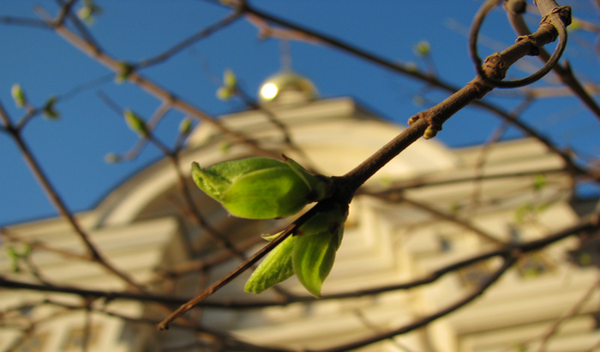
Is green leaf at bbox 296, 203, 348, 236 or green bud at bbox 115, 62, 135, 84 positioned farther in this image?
green bud at bbox 115, 62, 135, 84

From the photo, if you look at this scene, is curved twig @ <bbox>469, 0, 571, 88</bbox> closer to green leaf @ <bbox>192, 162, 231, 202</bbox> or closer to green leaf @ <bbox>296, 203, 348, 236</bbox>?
green leaf @ <bbox>296, 203, 348, 236</bbox>

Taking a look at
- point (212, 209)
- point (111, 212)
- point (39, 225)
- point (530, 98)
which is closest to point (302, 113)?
point (212, 209)

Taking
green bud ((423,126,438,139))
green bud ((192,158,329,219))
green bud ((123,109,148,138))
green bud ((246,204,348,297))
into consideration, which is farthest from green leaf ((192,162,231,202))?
green bud ((123,109,148,138))

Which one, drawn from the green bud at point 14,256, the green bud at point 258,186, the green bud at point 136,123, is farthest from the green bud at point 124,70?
the green bud at point 258,186

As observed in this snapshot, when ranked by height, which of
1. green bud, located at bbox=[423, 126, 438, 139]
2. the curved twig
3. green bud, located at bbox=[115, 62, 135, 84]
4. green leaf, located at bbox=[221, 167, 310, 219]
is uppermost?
green bud, located at bbox=[115, 62, 135, 84]

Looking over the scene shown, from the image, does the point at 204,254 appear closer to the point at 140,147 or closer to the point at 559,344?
the point at 140,147

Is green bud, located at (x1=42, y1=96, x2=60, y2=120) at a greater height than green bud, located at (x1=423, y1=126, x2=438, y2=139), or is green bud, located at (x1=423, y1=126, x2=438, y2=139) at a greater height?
green bud, located at (x1=42, y1=96, x2=60, y2=120)

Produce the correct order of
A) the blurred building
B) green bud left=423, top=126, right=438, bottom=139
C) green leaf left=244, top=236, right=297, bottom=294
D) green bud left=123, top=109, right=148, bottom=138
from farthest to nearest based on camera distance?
the blurred building → green bud left=123, top=109, right=148, bottom=138 → green leaf left=244, top=236, right=297, bottom=294 → green bud left=423, top=126, right=438, bottom=139
